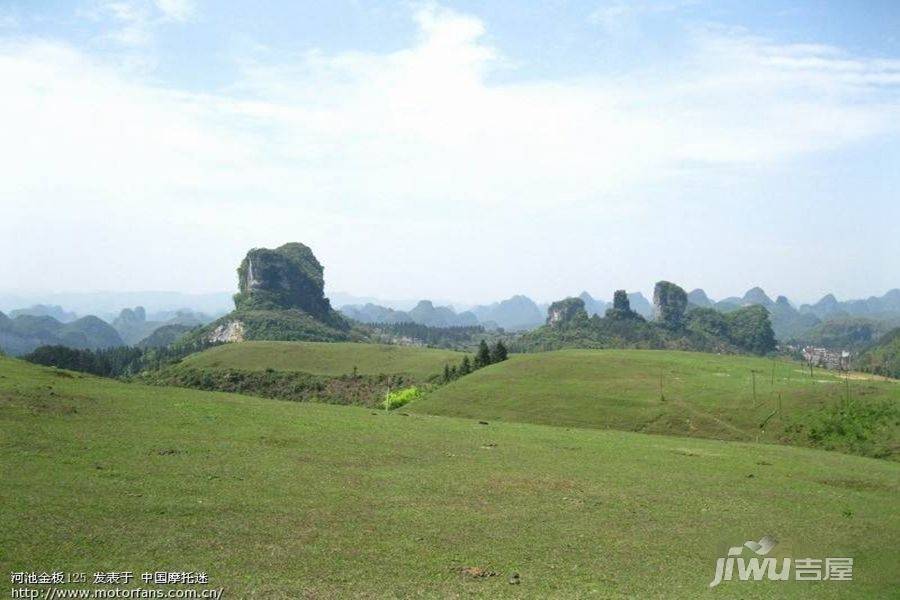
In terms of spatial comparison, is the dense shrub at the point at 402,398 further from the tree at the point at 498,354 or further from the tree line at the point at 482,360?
the tree at the point at 498,354

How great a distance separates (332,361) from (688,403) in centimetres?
12083

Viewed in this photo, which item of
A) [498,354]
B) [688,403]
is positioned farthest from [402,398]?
[688,403]

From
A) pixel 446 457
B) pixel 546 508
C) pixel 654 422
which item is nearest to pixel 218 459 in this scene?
pixel 446 457

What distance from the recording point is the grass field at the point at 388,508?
19.5 metres

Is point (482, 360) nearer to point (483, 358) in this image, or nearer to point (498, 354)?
point (483, 358)

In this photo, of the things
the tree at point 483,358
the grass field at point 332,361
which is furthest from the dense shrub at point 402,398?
the grass field at point 332,361

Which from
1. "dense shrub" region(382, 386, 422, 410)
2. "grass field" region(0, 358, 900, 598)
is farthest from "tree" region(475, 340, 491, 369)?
"grass field" region(0, 358, 900, 598)

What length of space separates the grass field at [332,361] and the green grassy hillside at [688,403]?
63.8 meters

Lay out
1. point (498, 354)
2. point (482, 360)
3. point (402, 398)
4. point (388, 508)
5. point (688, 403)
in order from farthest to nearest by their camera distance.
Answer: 1. point (498, 354)
2. point (482, 360)
3. point (402, 398)
4. point (688, 403)
5. point (388, 508)

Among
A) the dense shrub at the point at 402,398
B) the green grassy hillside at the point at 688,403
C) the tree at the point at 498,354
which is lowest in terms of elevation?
the dense shrub at the point at 402,398

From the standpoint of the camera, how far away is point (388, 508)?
26.7 meters

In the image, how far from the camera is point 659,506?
30844 millimetres

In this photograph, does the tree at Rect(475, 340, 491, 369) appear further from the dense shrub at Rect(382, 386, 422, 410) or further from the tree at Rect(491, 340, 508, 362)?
the dense shrub at Rect(382, 386, 422, 410)

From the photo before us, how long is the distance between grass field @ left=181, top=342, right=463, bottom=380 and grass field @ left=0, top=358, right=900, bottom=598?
382ft
